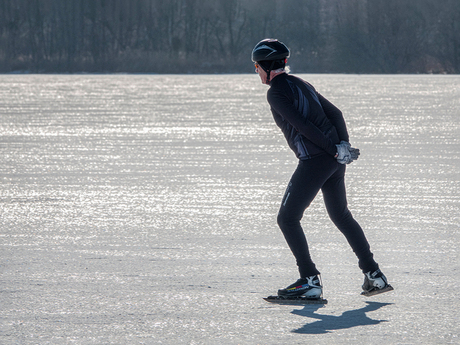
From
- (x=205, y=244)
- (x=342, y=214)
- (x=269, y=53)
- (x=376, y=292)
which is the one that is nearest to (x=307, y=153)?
(x=342, y=214)

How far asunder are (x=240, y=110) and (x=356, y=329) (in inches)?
722

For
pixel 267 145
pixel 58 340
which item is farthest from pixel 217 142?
pixel 58 340

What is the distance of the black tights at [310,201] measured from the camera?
4.32m

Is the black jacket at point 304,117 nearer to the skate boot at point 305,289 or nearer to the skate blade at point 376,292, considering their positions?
the skate boot at point 305,289

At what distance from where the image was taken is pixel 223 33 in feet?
304

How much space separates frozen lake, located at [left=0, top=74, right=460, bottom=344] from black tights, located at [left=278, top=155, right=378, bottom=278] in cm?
27

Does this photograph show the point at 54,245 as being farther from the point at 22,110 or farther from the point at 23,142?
the point at 22,110

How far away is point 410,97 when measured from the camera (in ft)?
90.4

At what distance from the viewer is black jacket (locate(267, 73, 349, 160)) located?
13.7ft

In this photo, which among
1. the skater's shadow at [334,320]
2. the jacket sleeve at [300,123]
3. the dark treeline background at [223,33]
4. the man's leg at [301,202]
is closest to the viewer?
the skater's shadow at [334,320]

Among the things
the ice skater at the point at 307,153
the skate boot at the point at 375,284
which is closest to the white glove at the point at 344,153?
the ice skater at the point at 307,153

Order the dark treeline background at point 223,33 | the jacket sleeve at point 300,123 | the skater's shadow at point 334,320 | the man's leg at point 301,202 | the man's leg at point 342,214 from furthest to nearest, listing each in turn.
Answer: the dark treeline background at point 223,33
the man's leg at point 342,214
the man's leg at point 301,202
the jacket sleeve at point 300,123
the skater's shadow at point 334,320

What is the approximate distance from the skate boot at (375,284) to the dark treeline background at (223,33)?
72.5 metres

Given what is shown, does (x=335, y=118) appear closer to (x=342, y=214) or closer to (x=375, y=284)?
(x=342, y=214)
